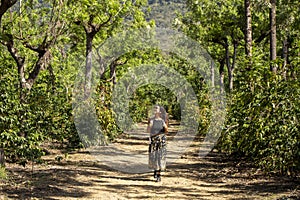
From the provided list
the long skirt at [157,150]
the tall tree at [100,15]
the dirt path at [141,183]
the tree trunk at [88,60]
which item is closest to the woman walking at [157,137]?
the long skirt at [157,150]

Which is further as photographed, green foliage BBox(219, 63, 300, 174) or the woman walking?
the woman walking

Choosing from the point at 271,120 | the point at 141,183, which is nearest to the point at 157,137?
the point at 141,183

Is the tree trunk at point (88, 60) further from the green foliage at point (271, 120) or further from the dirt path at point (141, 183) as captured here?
the green foliage at point (271, 120)

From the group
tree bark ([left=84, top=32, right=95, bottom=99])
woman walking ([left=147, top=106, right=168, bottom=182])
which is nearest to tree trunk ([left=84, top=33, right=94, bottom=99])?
tree bark ([left=84, top=32, right=95, bottom=99])

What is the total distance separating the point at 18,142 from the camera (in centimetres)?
952

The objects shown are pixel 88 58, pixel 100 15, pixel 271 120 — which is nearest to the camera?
pixel 271 120

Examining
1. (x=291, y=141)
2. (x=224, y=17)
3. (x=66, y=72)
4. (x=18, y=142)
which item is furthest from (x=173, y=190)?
(x=66, y=72)

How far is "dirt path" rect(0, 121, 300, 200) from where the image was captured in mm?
8938

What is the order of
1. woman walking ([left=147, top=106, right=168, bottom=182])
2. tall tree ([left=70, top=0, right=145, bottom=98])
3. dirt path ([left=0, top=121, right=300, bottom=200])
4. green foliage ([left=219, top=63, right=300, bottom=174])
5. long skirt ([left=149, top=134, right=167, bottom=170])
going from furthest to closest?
tall tree ([left=70, top=0, right=145, bottom=98]), woman walking ([left=147, top=106, right=168, bottom=182]), long skirt ([left=149, top=134, right=167, bottom=170]), dirt path ([left=0, top=121, right=300, bottom=200]), green foliage ([left=219, top=63, right=300, bottom=174])

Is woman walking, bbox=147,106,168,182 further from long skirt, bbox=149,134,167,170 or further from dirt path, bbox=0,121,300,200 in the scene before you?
dirt path, bbox=0,121,300,200

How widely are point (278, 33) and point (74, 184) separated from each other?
1609 centimetres

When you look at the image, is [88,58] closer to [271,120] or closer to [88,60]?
[88,60]

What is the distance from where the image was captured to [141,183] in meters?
10.8

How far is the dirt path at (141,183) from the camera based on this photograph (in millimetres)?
8938
